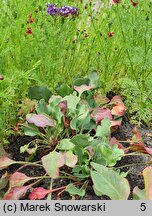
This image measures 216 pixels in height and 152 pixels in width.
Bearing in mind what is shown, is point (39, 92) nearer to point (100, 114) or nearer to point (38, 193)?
point (100, 114)

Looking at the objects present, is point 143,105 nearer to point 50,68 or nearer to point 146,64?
point 146,64

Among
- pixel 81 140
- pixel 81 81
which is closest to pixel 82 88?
pixel 81 81

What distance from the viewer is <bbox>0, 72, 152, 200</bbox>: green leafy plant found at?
2.67 m

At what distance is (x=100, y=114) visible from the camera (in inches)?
128

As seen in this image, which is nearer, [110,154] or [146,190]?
[146,190]

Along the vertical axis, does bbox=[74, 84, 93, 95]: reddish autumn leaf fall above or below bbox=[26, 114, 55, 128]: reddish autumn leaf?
above

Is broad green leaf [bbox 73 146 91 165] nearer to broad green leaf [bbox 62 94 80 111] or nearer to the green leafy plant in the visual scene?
the green leafy plant

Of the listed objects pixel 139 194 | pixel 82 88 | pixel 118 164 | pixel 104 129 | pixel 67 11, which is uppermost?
pixel 67 11

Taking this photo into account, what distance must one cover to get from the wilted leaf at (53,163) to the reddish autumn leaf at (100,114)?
0.53 meters

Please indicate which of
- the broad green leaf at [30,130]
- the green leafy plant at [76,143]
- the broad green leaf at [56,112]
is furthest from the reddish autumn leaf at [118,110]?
the broad green leaf at [30,130]

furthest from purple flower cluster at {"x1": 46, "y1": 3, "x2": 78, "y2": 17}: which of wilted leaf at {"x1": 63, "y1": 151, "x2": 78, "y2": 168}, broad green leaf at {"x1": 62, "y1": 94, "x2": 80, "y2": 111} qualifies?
wilted leaf at {"x1": 63, "y1": 151, "x2": 78, "y2": 168}

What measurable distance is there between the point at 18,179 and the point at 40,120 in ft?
1.33

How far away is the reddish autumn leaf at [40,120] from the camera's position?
9.85 feet

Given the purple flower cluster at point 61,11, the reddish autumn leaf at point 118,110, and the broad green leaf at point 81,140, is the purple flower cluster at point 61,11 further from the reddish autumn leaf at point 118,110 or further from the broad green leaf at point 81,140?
the broad green leaf at point 81,140
